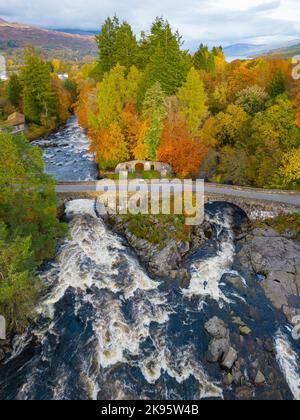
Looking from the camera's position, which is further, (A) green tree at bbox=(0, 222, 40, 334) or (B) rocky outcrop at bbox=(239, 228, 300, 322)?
Result: (B) rocky outcrop at bbox=(239, 228, 300, 322)

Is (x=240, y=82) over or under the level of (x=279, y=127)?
over

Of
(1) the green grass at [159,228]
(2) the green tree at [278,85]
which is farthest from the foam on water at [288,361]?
(2) the green tree at [278,85]

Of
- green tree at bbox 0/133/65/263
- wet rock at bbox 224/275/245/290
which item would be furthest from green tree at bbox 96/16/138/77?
wet rock at bbox 224/275/245/290

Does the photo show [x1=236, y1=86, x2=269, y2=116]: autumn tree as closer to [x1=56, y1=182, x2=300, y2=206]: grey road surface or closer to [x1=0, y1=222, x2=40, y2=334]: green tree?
[x1=56, y1=182, x2=300, y2=206]: grey road surface

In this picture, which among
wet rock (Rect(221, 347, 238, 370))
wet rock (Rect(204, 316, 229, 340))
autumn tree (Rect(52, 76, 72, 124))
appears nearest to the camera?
wet rock (Rect(221, 347, 238, 370))

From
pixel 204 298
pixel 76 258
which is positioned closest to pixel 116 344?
pixel 204 298

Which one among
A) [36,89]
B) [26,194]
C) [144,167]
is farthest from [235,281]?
[36,89]

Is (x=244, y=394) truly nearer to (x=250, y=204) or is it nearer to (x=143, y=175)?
(x=250, y=204)

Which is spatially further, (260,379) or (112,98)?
(112,98)
